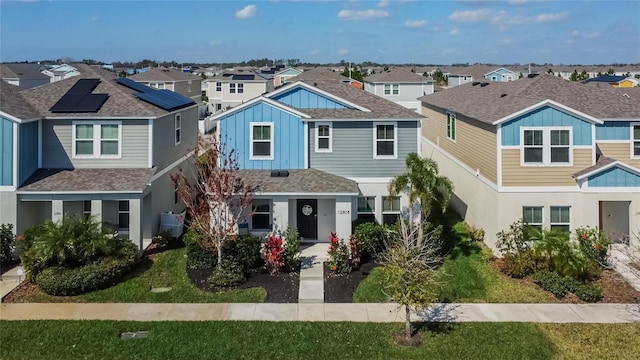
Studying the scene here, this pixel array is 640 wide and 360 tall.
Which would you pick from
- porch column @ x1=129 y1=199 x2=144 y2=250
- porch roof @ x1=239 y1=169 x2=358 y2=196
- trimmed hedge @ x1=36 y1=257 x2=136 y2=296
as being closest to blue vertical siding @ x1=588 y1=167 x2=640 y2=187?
porch roof @ x1=239 y1=169 x2=358 y2=196

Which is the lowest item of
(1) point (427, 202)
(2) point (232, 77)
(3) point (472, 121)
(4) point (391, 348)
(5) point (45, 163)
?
(4) point (391, 348)

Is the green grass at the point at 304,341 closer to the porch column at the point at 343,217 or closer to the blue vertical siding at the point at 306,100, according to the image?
the porch column at the point at 343,217

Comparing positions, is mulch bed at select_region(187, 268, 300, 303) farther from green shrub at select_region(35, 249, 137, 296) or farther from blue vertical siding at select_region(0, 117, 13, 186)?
blue vertical siding at select_region(0, 117, 13, 186)

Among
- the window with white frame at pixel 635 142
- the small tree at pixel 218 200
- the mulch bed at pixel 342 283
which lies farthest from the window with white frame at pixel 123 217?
the window with white frame at pixel 635 142

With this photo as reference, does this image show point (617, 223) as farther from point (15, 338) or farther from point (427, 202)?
point (15, 338)

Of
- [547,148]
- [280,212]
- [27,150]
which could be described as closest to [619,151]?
[547,148]

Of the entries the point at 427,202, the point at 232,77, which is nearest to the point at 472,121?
the point at 427,202
